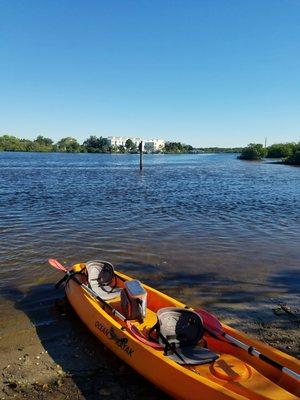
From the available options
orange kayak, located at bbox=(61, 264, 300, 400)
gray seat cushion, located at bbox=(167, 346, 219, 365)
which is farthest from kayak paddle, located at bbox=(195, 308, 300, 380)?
gray seat cushion, located at bbox=(167, 346, 219, 365)

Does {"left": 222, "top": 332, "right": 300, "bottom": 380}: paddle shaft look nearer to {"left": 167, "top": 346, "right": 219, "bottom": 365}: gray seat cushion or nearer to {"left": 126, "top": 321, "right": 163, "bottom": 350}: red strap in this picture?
{"left": 167, "top": 346, "right": 219, "bottom": 365}: gray seat cushion

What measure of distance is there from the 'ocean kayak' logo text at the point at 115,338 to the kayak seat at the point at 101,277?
65.0 inches

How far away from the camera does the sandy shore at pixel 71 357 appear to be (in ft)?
20.5

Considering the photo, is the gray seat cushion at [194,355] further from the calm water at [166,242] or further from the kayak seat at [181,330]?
the calm water at [166,242]

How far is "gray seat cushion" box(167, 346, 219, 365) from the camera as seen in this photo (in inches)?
248

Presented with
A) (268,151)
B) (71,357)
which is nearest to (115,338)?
(71,357)

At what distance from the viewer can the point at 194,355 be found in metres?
6.49

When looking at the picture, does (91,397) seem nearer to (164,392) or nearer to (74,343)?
(164,392)

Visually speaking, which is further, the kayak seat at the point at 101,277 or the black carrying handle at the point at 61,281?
the black carrying handle at the point at 61,281

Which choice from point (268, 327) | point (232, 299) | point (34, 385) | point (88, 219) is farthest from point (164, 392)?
point (88, 219)

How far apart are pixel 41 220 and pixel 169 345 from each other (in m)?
14.4

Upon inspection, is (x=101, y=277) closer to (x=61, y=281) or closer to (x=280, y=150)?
(x=61, y=281)

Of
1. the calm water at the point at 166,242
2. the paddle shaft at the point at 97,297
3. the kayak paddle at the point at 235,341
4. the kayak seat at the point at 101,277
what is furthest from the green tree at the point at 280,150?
the kayak paddle at the point at 235,341

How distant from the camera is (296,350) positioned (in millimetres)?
7316
